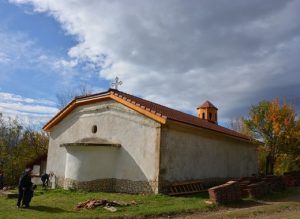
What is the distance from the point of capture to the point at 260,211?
527 inches

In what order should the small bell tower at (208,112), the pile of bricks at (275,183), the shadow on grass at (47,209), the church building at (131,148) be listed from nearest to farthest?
the shadow on grass at (47,209)
the church building at (131,148)
the pile of bricks at (275,183)
the small bell tower at (208,112)

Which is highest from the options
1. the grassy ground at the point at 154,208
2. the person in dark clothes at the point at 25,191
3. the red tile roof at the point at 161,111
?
the red tile roof at the point at 161,111

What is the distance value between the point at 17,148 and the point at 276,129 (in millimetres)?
21547

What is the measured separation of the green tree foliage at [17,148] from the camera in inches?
1141

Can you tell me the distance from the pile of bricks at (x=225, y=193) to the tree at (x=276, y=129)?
10.9 meters

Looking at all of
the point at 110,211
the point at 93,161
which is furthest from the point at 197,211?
the point at 93,161

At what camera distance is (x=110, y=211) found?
12.5 m

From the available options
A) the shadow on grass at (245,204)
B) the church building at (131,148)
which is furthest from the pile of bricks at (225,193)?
the church building at (131,148)

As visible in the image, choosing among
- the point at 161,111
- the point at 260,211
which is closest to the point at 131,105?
the point at 161,111

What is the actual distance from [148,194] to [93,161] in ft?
10.8

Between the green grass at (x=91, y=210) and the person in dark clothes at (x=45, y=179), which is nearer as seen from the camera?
the green grass at (x=91, y=210)

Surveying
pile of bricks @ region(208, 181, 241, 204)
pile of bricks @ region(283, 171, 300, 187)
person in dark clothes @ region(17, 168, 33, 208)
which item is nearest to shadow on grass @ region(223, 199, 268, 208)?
pile of bricks @ region(208, 181, 241, 204)

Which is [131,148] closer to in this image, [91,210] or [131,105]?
[131,105]

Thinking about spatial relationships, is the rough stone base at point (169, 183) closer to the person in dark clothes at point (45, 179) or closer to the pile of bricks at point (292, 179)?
the pile of bricks at point (292, 179)
